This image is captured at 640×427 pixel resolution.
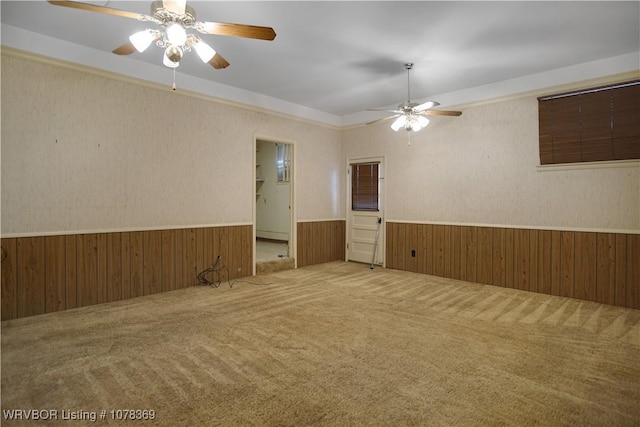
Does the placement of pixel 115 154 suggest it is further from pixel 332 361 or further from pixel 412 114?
Answer: pixel 412 114

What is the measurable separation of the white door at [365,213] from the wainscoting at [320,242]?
0.20 m

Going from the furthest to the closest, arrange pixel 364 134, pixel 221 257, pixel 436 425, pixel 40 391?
pixel 364 134 → pixel 221 257 → pixel 40 391 → pixel 436 425

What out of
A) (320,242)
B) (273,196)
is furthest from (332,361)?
(273,196)

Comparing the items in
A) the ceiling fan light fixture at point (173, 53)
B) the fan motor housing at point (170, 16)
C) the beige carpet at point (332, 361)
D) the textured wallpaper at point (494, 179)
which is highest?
the fan motor housing at point (170, 16)

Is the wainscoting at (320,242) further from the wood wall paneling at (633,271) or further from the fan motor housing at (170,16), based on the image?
the wood wall paneling at (633,271)

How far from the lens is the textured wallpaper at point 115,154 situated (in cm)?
355

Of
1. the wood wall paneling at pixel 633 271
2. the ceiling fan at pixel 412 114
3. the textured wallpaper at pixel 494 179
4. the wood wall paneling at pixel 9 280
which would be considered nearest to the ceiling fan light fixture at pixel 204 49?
the ceiling fan at pixel 412 114

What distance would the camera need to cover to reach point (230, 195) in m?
5.30

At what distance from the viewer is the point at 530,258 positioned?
475 cm

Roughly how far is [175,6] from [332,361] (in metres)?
2.75

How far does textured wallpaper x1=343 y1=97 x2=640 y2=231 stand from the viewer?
4.20 meters

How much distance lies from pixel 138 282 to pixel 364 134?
4.65m

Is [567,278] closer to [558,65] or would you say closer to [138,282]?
[558,65]

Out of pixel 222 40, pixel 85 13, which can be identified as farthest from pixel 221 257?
pixel 85 13
